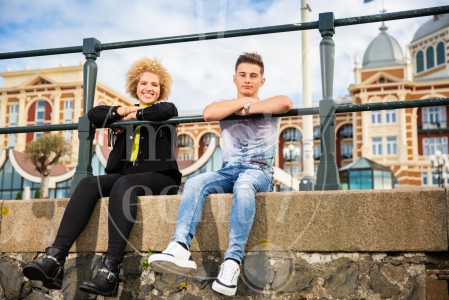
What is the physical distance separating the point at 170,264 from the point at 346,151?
4454 centimetres

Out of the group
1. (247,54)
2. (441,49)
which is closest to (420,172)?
(441,49)

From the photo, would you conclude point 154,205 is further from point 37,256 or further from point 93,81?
point 93,81

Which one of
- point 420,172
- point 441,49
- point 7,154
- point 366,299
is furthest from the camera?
point 441,49

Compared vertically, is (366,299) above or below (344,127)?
below

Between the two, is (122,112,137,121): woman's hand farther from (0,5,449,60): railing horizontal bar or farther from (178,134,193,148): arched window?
(178,134,193,148): arched window

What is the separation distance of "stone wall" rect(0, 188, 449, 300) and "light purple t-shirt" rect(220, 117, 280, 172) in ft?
0.87

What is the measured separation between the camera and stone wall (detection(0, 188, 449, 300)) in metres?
2.11

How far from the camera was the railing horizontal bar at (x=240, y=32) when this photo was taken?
8.16 ft

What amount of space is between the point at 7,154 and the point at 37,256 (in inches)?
1261

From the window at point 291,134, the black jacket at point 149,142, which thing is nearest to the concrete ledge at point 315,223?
the black jacket at point 149,142

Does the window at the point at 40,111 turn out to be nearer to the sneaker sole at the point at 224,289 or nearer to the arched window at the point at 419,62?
the arched window at the point at 419,62

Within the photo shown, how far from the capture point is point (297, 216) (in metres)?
2.24

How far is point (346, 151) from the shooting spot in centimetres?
4494

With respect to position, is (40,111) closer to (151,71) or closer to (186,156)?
(186,156)
